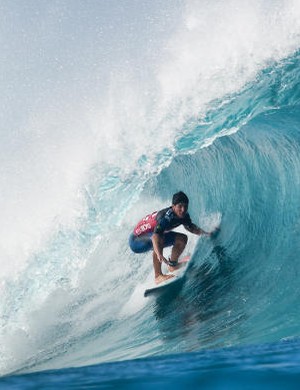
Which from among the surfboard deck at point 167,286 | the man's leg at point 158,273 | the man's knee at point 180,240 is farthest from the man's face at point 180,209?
the surfboard deck at point 167,286

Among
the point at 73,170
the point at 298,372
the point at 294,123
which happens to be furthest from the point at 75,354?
the point at 73,170

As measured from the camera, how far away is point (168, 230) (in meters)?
5.83

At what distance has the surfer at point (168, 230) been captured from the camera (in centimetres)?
547

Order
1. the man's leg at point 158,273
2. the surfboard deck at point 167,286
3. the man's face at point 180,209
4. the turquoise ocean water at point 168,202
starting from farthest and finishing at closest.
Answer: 1. the man's leg at point 158,273
2. the surfboard deck at point 167,286
3. the man's face at point 180,209
4. the turquoise ocean water at point 168,202

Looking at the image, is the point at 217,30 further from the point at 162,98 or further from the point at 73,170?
the point at 73,170

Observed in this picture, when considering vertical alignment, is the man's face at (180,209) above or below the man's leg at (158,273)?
above

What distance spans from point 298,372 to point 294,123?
6.17 metres

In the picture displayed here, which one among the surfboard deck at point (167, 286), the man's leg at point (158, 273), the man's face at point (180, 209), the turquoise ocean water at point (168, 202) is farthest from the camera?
the man's leg at point (158, 273)

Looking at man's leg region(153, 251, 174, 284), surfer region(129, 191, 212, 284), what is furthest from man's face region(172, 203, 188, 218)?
man's leg region(153, 251, 174, 284)

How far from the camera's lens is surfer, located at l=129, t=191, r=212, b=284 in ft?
18.0

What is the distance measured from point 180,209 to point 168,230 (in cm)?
47

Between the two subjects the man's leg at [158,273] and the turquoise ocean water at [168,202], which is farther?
the man's leg at [158,273]

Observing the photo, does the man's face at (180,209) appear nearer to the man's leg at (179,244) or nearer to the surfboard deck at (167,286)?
the man's leg at (179,244)

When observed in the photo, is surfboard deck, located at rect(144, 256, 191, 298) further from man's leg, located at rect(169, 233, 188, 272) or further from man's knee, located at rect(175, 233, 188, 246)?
man's knee, located at rect(175, 233, 188, 246)
